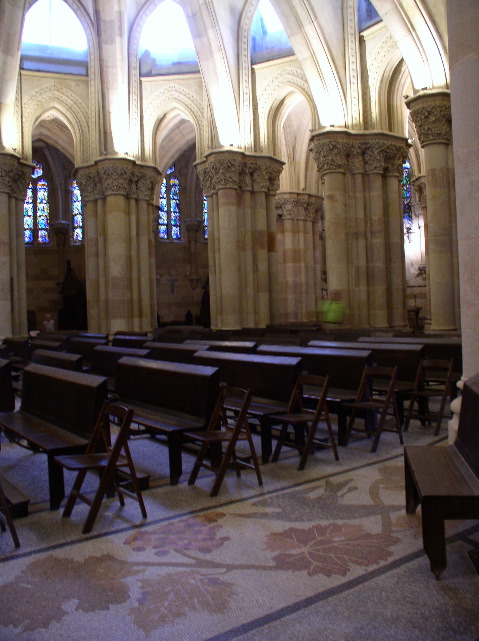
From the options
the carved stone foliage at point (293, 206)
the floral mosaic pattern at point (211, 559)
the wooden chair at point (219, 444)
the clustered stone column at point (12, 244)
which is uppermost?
the carved stone foliage at point (293, 206)

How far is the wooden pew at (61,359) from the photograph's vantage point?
8266 millimetres

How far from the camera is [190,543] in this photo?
14.0ft

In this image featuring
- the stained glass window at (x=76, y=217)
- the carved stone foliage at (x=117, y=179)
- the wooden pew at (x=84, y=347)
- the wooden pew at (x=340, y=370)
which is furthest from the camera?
the stained glass window at (x=76, y=217)

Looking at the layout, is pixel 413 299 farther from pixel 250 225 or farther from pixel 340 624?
pixel 340 624

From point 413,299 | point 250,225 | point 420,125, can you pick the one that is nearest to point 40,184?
point 250,225

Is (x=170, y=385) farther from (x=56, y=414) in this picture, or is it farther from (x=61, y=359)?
(x=61, y=359)

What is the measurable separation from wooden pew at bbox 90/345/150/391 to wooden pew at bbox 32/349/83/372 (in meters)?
1.08

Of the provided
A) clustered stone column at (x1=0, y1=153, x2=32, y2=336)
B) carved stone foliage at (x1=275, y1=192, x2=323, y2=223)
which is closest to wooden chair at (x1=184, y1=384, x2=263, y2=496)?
clustered stone column at (x1=0, y1=153, x2=32, y2=336)

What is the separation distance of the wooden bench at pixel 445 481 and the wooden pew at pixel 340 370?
103 inches

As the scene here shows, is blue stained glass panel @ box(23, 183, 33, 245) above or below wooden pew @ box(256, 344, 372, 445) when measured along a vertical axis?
above

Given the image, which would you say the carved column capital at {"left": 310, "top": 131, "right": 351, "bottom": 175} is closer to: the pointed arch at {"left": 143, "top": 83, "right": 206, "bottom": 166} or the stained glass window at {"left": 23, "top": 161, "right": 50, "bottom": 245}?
the pointed arch at {"left": 143, "top": 83, "right": 206, "bottom": 166}

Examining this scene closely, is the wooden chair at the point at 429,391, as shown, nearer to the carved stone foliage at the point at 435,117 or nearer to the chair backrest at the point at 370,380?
the chair backrest at the point at 370,380

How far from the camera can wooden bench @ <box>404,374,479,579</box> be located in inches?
138

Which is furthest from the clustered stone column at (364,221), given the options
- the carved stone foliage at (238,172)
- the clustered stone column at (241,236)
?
the clustered stone column at (241,236)
